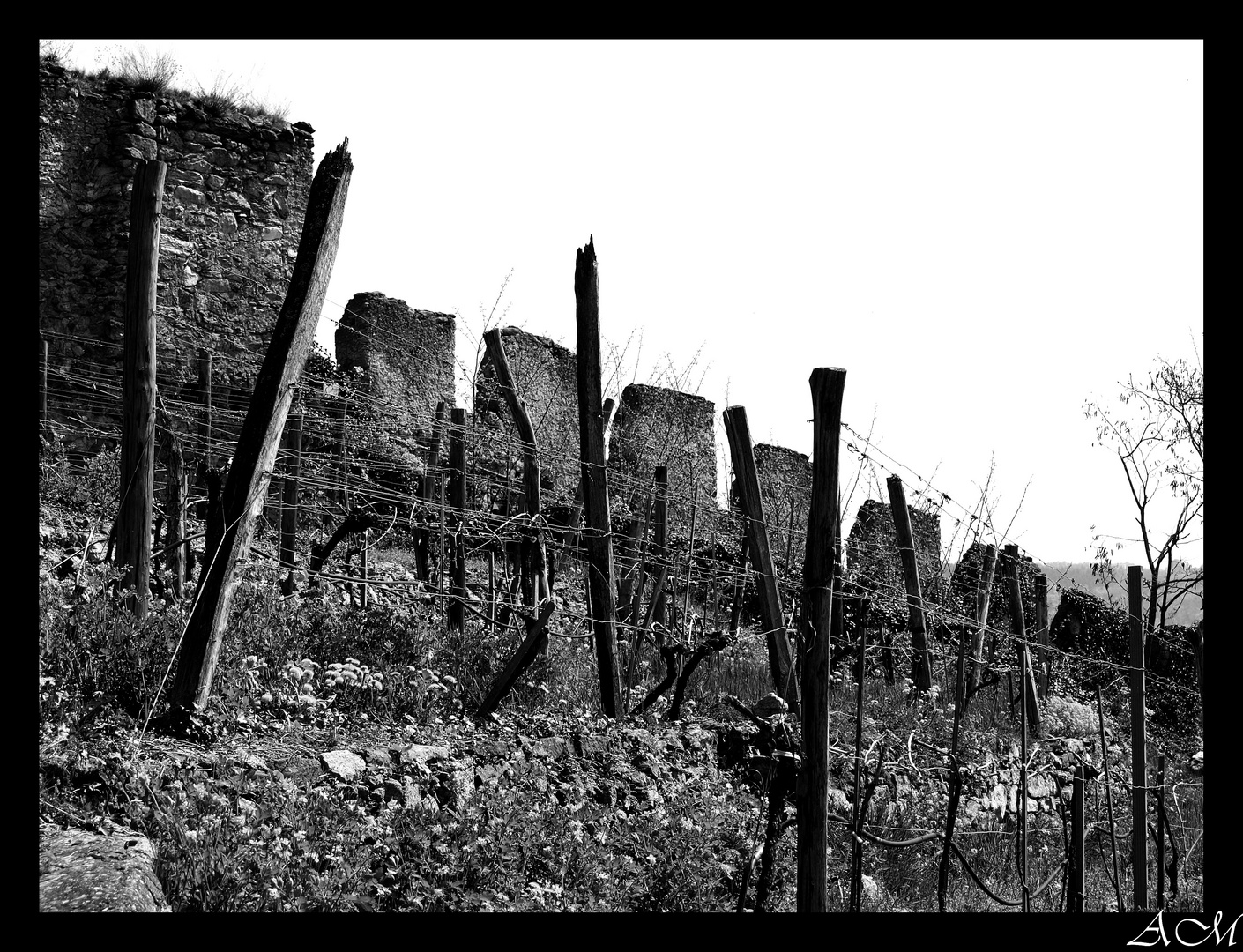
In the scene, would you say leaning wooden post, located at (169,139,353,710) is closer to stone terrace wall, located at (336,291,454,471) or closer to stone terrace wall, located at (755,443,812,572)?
stone terrace wall, located at (336,291,454,471)

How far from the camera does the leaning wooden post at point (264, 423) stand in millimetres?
4211

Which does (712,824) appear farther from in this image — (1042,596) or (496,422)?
(1042,596)

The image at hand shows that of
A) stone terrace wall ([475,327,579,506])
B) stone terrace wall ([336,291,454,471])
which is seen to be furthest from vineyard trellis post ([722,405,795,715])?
stone terrace wall ([336,291,454,471])

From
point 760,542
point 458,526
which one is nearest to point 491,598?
point 458,526

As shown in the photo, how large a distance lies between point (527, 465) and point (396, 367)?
6078 millimetres

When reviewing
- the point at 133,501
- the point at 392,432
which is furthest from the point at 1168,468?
the point at 392,432

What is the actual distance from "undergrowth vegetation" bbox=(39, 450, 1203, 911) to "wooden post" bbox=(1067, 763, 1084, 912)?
0.46 metres

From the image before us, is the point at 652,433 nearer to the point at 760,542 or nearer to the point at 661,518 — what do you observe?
the point at 661,518

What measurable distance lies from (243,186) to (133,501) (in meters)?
7.62

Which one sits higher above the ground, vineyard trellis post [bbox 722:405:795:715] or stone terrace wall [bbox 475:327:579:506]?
stone terrace wall [bbox 475:327:579:506]

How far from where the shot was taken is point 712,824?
4.53 meters

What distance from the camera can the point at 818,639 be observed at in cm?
308

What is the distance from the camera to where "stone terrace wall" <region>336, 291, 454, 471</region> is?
1144 centimetres

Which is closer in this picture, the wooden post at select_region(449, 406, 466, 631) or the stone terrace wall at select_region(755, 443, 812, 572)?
the wooden post at select_region(449, 406, 466, 631)
